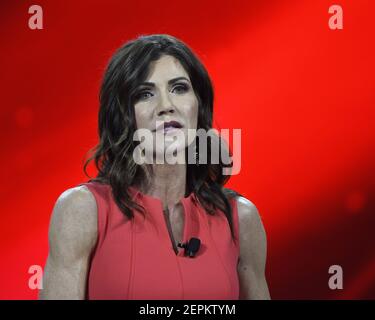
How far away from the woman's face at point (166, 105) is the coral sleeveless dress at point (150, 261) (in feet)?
0.57

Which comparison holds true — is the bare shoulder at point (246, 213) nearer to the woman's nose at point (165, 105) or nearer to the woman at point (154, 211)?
the woman at point (154, 211)

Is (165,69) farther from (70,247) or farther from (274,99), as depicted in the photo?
(274,99)

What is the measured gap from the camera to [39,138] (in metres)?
2.16

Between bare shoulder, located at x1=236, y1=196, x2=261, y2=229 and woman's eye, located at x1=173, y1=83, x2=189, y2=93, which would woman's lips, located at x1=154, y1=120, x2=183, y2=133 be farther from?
Result: bare shoulder, located at x1=236, y1=196, x2=261, y2=229

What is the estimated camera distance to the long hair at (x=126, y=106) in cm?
165

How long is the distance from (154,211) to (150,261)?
0.48ft

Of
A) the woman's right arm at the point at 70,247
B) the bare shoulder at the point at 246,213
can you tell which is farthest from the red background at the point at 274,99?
the woman's right arm at the point at 70,247

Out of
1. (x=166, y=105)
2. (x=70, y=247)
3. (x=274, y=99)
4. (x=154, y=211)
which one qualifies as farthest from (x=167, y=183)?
(x=274, y=99)

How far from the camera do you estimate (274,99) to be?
228 cm

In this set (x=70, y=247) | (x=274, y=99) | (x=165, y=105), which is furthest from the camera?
(x=274, y=99)

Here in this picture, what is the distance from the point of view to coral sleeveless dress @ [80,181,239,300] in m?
1.51

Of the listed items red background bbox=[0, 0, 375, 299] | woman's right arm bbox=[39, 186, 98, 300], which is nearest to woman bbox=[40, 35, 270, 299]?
woman's right arm bbox=[39, 186, 98, 300]

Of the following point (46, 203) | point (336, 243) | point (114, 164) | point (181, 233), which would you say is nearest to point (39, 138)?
point (46, 203)
